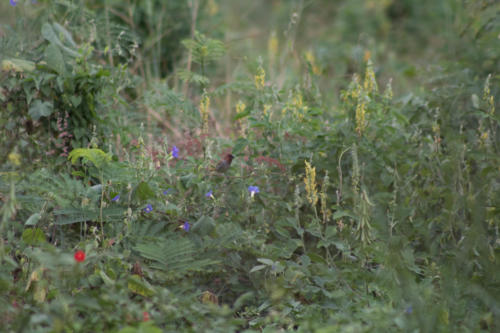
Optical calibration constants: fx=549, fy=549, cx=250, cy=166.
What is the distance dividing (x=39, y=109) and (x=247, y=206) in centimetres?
106

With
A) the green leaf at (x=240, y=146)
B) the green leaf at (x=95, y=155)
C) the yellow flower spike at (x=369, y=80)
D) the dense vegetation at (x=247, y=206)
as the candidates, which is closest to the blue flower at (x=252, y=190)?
the dense vegetation at (x=247, y=206)

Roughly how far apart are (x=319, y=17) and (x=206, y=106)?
7.51 m

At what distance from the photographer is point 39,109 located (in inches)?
99.9

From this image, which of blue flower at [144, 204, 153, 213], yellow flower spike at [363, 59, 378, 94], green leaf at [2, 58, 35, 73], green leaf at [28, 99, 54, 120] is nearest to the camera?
blue flower at [144, 204, 153, 213]

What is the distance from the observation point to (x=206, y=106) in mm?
2523

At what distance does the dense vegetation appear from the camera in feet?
5.89

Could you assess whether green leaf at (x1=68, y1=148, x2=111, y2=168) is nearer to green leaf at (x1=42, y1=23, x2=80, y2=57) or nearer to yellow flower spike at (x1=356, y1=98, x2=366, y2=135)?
green leaf at (x1=42, y1=23, x2=80, y2=57)

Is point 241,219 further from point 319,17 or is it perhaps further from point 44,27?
point 319,17

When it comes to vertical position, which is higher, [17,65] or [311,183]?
[17,65]

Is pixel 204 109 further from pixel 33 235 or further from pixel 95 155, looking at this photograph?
pixel 33 235

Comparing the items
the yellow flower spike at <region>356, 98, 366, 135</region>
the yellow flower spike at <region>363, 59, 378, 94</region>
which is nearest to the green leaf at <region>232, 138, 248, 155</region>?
the yellow flower spike at <region>356, 98, 366, 135</region>

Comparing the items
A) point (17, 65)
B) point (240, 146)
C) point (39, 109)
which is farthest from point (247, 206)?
A: point (17, 65)

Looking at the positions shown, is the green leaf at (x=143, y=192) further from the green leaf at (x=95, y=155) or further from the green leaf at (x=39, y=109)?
the green leaf at (x=39, y=109)

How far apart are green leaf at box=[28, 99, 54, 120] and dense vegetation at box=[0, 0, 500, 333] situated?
1 cm
